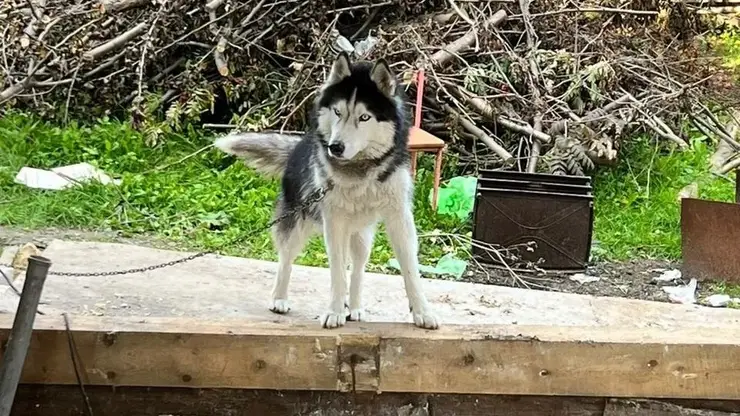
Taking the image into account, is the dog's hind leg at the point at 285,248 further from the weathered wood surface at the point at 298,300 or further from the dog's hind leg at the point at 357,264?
the dog's hind leg at the point at 357,264

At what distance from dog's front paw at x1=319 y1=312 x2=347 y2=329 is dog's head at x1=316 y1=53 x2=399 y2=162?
0.47 meters

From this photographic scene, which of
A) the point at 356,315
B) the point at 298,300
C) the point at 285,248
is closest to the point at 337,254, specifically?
the point at 356,315

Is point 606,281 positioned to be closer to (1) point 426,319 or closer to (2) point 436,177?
(2) point 436,177

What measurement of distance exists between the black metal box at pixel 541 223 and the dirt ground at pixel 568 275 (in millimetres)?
103

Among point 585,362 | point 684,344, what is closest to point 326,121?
point 585,362

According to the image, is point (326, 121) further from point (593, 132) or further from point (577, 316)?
point (593, 132)

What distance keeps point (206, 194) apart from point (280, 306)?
1999 millimetres

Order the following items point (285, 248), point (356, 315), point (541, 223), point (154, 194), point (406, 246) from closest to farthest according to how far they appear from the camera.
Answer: point (406, 246), point (356, 315), point (285, 248), point (541, 223), point (154, 194)

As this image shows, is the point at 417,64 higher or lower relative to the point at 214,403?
higher

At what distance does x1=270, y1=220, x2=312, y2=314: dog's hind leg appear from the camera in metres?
3.01

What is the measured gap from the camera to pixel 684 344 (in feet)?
7.81

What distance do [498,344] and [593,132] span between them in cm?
288

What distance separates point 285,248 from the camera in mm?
3062

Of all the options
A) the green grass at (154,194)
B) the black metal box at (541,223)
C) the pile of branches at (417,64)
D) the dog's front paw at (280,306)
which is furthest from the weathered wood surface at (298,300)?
the pile of branches at (417,64)
